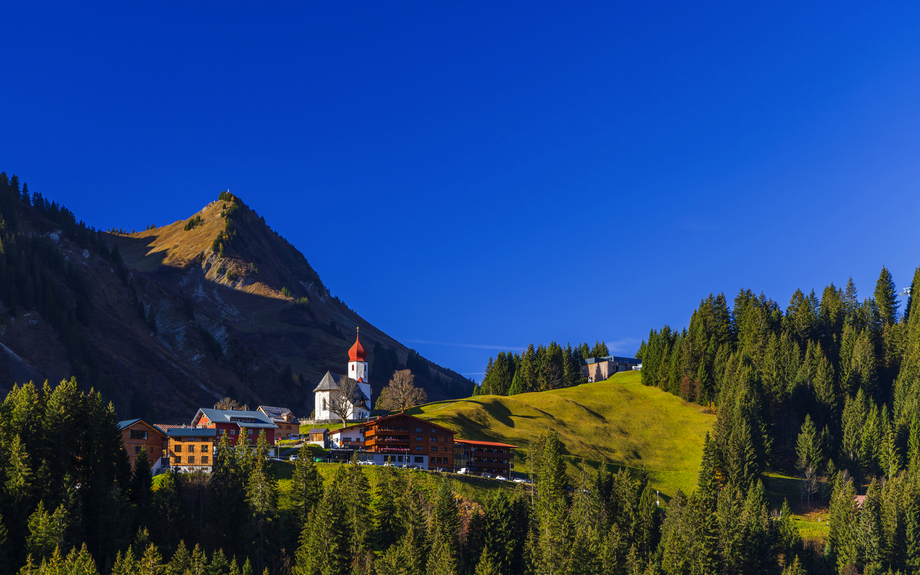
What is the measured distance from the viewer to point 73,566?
67125 millimetres

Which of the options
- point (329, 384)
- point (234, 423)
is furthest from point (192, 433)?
point (329, 384)

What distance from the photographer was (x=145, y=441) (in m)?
105

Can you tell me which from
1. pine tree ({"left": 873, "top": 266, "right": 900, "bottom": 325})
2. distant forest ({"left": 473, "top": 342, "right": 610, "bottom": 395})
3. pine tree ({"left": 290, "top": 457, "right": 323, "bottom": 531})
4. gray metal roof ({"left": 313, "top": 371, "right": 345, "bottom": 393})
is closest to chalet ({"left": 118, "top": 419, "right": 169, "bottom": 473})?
pine tree ({"left": 290, "top": 457, "right": 323, "bottom": 531})

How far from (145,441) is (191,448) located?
21.5 ft

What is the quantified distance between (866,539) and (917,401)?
5317cm

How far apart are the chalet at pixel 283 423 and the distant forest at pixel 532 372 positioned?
6237cm

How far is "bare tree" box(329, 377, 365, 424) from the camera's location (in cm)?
13662

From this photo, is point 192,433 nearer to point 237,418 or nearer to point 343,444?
point 237,418

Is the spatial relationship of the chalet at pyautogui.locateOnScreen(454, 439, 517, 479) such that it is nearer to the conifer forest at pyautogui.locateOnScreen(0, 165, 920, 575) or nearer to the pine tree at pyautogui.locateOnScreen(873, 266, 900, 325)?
the conifer forest at pyautogui.locateOnScreen(0, 165, 920, 575)

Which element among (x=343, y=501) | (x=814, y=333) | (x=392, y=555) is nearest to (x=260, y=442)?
(x=343, y=501)

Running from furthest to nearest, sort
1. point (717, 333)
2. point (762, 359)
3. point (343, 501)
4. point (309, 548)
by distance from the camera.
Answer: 1. point (717, 333)
2. point (762, 359)
3. point (343, 501)
4. point (309, 548)

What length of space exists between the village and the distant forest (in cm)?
6324

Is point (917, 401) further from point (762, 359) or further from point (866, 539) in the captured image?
point (866, 539)

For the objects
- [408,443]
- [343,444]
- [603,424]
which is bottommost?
[343,444]
